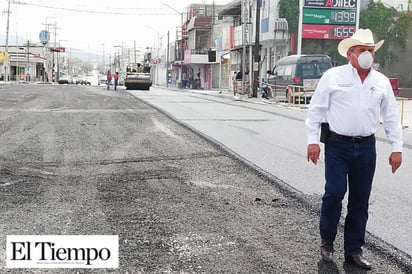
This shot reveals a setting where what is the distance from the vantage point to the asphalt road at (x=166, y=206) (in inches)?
194

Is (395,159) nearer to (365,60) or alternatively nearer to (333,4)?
(365,60)

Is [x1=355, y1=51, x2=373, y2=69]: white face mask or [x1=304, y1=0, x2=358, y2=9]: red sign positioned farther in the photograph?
[x1=304, y1=0, x2=358, y2=9]: red sign

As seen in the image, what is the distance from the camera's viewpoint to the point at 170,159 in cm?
1022

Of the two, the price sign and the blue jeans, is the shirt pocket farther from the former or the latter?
the price sign

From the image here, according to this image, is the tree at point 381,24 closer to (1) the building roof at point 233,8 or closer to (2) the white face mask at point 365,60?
(1) the building roof at point 233,8

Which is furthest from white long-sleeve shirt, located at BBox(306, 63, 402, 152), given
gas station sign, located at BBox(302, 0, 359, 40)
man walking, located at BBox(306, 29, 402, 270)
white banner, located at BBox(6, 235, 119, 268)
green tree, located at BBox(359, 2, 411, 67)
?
green tree, located at BBox(359, 2, 411, 67)

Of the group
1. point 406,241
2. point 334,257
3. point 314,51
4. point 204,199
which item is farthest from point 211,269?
point 314,51

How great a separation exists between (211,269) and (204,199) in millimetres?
2545

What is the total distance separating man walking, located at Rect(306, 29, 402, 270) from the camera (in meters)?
4.82

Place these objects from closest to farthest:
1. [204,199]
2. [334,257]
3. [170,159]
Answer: [334,257] < [204,199] < [170,159]

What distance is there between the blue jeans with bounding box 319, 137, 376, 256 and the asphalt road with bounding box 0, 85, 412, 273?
0.25 m

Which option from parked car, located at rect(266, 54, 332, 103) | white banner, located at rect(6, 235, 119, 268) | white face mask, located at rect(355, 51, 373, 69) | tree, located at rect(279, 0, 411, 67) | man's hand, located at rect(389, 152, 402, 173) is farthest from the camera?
tree, located at rect(279, 0, 411, 67)

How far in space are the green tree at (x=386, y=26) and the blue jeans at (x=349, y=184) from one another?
37697 millimetres

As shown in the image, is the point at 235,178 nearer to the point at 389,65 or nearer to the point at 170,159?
the point at 170,159
